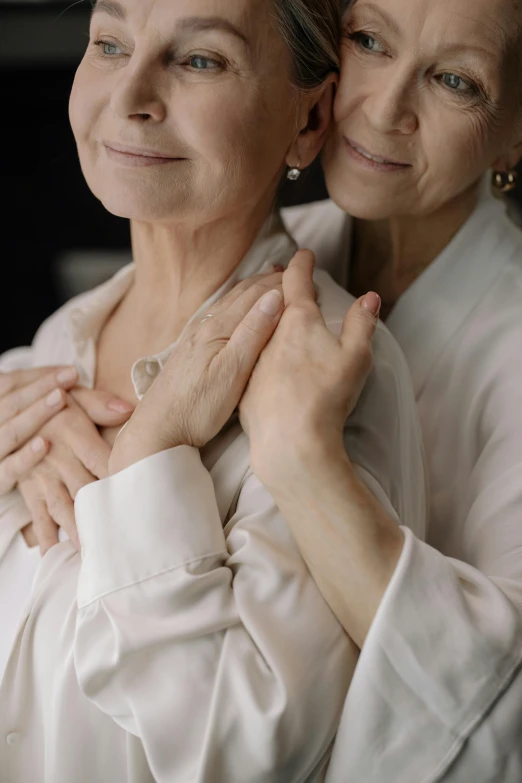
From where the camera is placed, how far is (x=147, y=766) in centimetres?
113

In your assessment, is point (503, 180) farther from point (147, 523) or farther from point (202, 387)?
point (147, 523)

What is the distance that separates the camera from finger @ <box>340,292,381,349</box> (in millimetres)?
1132

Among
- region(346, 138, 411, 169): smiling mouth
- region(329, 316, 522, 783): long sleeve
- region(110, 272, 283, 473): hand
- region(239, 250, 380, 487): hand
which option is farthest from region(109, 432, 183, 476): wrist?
region(346, 138, 411, 169): smiling mouth

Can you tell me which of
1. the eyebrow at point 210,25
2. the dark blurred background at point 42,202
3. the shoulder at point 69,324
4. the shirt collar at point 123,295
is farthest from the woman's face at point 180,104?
the dark blurred background at point 42,202

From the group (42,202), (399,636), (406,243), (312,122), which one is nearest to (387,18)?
(312,122)

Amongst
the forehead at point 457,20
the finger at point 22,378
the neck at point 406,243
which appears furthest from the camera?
the neck at point 406,243

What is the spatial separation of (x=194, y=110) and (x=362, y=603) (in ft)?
2.06

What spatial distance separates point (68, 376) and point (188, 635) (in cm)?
52

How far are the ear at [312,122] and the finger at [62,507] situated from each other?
0.56 meters

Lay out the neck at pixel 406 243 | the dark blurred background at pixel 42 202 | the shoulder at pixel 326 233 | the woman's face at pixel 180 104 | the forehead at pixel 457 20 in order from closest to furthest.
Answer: the woman's face at pixel 180 104 → the forehead at pixel 457 20 → the neck at pixel 406 243 → the shoulder at pixel 326 233 → the dark blurred background at pixel 42 202

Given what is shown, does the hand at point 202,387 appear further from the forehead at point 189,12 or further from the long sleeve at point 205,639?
the forehead at point 189,12

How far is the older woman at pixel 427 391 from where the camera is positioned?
1.05 m

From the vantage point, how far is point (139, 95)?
1.15 m

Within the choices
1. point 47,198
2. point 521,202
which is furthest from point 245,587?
point 47,198
